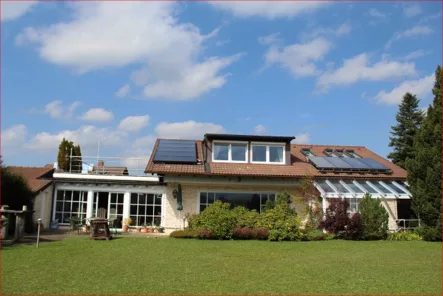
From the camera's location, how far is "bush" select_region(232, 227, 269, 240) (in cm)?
1862

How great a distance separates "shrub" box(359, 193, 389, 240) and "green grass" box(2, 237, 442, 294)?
3.06m

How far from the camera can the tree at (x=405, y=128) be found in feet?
119

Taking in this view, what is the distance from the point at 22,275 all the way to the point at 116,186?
13.6m

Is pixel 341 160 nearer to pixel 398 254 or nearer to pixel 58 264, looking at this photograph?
pixel 398 254

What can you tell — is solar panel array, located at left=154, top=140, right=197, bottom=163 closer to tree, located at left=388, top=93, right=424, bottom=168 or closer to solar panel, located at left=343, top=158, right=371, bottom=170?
solar panel, located at left=343, top=158, right=371, bottom=170

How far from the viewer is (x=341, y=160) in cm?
2577

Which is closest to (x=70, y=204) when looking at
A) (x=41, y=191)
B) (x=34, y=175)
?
(x=41, y=191)

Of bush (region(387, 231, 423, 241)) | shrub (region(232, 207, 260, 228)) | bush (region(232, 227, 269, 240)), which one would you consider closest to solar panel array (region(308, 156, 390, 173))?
bush (region(387, 231, 423, 241))

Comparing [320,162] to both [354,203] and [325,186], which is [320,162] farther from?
[354,203]

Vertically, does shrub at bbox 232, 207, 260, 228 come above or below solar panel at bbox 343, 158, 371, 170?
below

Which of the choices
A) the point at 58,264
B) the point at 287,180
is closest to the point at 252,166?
the point at 287,180

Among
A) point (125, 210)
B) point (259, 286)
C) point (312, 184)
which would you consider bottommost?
point (259, 286)

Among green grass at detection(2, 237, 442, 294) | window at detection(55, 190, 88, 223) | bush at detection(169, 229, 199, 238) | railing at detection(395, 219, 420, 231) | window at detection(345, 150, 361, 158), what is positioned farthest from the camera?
window at detection(345, 150, 361, 158)

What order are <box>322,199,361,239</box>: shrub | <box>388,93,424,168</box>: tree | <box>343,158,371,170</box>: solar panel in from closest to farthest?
<box>322,199,361,239</box>: shrub → <box>343,158,371,170</box>: solar panel → <box>388,93,424,168</box>: tree
